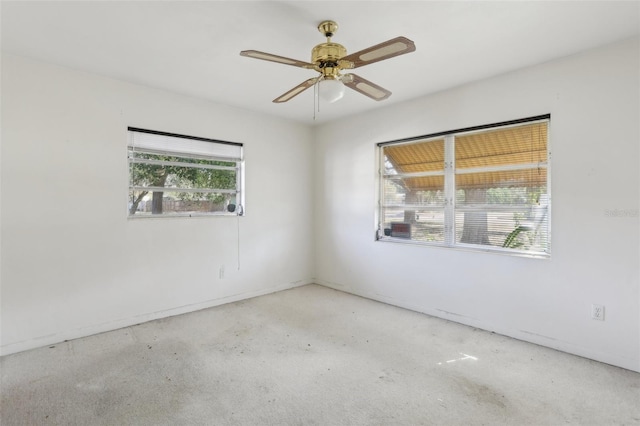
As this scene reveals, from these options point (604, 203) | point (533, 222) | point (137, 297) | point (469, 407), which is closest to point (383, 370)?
point (469, 407)

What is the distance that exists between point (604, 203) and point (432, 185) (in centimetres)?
151

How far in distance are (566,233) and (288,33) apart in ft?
9.00

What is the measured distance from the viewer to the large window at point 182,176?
3.36m

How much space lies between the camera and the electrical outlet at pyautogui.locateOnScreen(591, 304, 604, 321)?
2512 mm

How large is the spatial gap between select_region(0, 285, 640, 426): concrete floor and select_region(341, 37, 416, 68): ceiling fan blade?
208cm

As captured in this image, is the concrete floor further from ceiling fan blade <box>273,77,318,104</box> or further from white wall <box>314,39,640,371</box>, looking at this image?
ceiling fan blade <box>273,77,318,104</box>

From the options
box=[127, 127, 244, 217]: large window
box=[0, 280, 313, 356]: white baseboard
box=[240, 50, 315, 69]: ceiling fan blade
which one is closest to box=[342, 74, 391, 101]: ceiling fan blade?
box=[240, 50, 315, 69]: ceiling fan blade

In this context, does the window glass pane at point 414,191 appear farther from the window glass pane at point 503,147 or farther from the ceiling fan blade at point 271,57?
the ceiling fan blade at point 271,57

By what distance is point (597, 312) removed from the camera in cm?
253

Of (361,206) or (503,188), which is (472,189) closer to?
(503,188)

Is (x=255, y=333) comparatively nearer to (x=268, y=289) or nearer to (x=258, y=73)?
(x=268, y=289)

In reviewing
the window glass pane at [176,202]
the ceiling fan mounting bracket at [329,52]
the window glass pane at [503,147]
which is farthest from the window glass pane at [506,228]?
the window glass pane at [176,202]

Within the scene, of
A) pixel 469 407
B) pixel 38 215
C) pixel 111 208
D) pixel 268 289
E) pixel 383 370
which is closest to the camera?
pixel 469 407

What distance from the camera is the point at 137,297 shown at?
329cm
